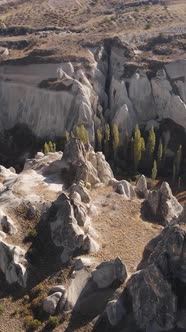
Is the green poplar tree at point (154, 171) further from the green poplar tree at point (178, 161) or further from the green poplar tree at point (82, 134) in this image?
the green poplar tree at point (82, 134)

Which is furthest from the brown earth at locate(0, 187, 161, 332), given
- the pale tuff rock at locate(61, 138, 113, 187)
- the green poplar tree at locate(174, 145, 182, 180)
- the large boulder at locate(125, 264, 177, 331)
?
the green poplar tree at locate(174, 145, 182, 180)

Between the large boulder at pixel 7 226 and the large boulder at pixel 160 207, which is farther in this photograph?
the large boulder at pixel 160 207

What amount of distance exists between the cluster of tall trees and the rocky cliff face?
3.11 metres

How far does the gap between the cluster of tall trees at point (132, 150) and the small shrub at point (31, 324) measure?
4839cm

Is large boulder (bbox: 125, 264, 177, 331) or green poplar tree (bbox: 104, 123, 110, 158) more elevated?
large boulder (bbox: 125, 264, 177, 331)

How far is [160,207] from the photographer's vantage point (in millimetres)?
58562

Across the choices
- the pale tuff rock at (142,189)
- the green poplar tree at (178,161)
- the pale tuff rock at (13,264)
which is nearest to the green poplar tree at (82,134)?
the green poplar tree at (178,161)

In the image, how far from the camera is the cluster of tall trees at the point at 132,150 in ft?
289

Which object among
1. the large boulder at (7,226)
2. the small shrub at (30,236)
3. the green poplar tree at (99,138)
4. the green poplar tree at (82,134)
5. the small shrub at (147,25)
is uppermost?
the small shrub at (147,25)

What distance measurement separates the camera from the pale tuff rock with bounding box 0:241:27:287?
45344 millimetres

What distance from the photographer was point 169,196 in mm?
59719

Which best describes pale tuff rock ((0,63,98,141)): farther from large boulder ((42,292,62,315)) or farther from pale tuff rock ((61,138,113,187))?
large boulder ((42,292,62,315))

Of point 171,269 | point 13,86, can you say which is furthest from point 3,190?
point 13,86

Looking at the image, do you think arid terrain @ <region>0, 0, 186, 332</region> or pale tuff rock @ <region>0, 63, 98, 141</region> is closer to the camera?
arid terrain @ <region>0, 0, 186, 332</region>
